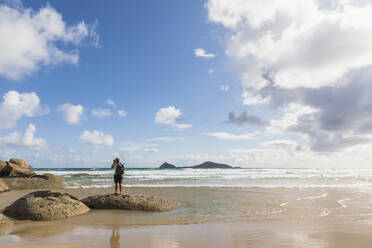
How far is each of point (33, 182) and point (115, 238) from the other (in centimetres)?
1685

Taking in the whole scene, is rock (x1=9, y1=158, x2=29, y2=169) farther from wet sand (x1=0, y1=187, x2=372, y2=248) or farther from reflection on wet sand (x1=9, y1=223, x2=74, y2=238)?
reflection on wet sand (x1=9, y1=223, x2=74, y2=238)

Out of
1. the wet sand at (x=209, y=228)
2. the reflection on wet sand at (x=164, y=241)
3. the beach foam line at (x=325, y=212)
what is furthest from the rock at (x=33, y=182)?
the beach foam line at (x=325, y=212)

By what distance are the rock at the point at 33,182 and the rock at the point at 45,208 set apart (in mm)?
11117

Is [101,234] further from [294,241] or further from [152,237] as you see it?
[294,241]

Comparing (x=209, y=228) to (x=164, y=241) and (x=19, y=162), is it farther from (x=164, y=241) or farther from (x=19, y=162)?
(x=19, y=162)

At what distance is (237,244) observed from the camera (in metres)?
5.27

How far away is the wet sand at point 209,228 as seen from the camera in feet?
17.7

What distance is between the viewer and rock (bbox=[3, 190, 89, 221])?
7.95 meters

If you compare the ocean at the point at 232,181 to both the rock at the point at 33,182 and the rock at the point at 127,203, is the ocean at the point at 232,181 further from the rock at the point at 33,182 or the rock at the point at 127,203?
the rock at the point at 127,203

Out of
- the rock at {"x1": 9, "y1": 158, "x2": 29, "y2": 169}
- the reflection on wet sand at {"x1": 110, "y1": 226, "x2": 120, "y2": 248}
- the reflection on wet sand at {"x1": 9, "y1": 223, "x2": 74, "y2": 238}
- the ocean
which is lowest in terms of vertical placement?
the ocean

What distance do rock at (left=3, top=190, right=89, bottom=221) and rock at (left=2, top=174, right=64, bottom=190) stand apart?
36.5ft

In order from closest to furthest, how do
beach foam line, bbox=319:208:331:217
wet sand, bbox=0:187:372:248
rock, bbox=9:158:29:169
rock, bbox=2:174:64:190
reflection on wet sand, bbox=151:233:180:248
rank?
reflection on wet sand, bbox=151:233:180:248 → wet sand, bbox=0:187:372:248 → beach foam line, bbox=319:208:331:217 → rock, bbox=2:174:64:190 → rock, bbox=9:158:29:169

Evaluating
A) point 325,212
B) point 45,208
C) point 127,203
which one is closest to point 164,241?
point 127,203

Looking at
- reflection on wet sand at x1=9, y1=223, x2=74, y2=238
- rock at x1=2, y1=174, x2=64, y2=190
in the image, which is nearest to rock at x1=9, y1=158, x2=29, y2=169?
rock at x1=2, y1=174, x2=64, y2=190
